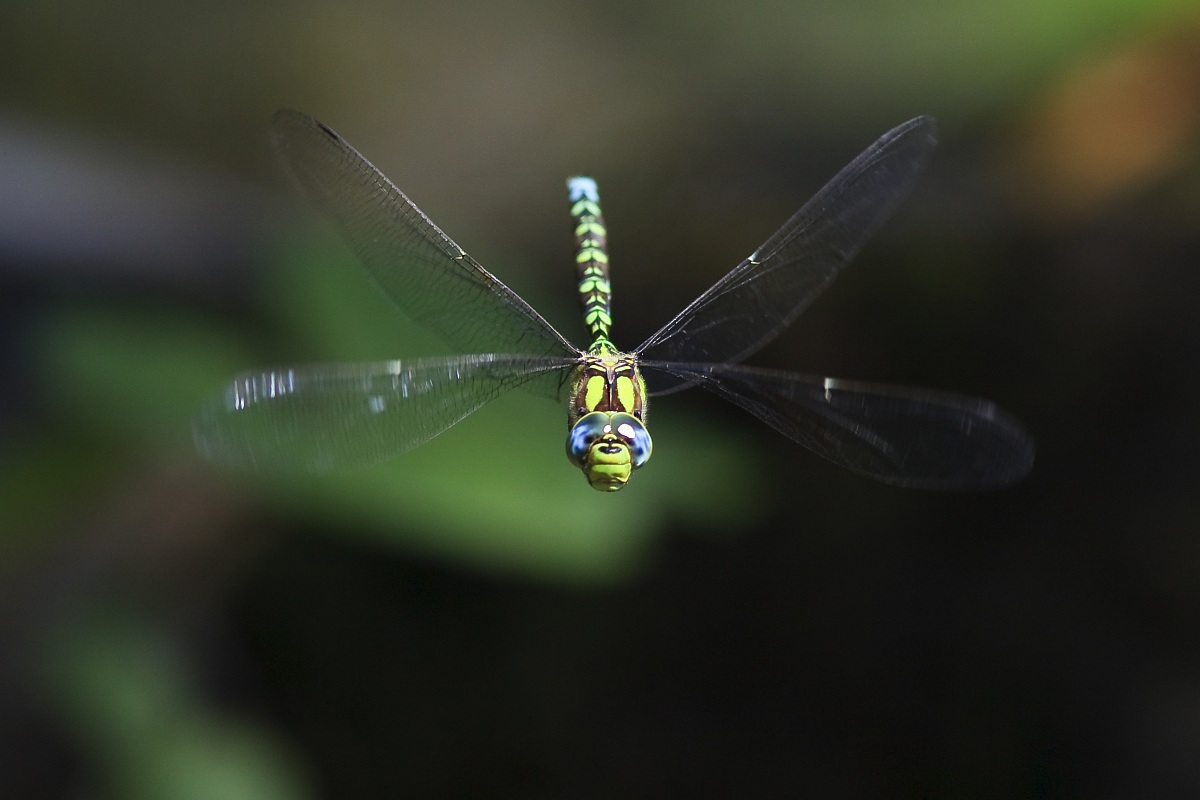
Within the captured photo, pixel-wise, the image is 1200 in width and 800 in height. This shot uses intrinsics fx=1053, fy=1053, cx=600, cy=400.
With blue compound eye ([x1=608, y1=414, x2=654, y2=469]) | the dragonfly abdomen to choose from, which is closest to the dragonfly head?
blue compound eye ([x1=608, y1=414, x2=654, y2=469])

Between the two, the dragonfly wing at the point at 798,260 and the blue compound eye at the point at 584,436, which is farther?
the dragonfly wing at the point at 798,260

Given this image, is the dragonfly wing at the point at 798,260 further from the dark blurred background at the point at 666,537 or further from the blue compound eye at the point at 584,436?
the dark blurred background at the point at 666,537

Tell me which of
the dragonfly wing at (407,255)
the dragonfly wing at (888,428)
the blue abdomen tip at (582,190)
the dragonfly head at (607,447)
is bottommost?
the dragonfly head at (607,447)

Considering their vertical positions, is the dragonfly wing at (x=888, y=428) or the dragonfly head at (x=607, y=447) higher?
the dragonfly wing at (x=888, y=428)

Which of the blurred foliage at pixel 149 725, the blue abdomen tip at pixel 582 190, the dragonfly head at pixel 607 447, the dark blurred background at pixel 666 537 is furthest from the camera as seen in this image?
the dark blurred background at pixel 666 537

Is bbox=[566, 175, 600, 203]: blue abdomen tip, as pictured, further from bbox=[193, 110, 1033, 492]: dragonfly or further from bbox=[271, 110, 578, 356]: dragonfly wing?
bbox=[271, 110, 578, 356]: dragonfly wing

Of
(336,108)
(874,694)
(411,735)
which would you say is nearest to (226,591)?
(411,735)

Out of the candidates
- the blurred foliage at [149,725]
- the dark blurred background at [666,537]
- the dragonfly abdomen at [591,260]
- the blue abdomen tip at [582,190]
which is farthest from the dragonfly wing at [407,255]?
the blurred foliage at [149,725]
